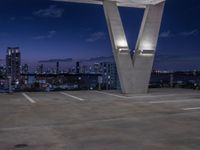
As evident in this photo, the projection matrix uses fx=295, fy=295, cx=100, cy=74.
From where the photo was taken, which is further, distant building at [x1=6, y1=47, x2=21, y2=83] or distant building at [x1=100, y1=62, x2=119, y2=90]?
distant building at [x1=6, y1=47, x2=21, y2=83]

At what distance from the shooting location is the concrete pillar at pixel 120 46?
1502 centimetres

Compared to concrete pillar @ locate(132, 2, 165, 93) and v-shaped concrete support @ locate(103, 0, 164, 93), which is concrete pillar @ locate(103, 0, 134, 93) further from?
concrete pillar @ locate(132, 2, 165, 93)

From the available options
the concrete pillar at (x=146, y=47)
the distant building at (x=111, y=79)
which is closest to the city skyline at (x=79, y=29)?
the distant building at (x=111, y=79)

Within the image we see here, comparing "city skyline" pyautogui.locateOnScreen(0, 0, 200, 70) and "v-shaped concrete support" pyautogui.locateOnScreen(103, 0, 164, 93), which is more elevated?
"city skyline" pyautogui.locateOnScreen(0, 0, 200, 70)

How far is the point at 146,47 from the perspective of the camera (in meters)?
15.6

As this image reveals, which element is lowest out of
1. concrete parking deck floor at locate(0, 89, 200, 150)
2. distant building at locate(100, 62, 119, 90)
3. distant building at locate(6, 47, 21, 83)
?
concrete parking deck floor at locate(0, 89, 200, 150)

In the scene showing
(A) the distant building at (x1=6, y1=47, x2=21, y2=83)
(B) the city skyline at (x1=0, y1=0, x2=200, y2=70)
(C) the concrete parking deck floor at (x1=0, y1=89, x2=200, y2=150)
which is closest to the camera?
(C) the concrete parking deck floor at (x1=0, y1=89, x2=200, y2=150)

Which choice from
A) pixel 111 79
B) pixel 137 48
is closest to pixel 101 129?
pixel 137 48

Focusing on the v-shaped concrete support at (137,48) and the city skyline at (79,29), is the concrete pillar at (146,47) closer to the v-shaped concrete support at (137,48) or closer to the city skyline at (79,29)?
the v-shaped concrete support at (137,48)

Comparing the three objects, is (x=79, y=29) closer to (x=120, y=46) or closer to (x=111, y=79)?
(x=111, y=79)

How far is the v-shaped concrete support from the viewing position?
15062mm

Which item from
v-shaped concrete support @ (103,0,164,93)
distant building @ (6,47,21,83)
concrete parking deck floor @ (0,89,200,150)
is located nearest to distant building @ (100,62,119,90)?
v-shaped concrete support @ (103,0,164,93)

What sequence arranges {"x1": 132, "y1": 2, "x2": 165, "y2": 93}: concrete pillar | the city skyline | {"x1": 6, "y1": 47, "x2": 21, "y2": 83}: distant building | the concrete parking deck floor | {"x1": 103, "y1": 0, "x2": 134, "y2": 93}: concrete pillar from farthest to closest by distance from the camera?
{"x1": 6, "y1": 47, "x2": 21, "y2": 83}: distant building < the city skyline < {"x1": 132, "y1": 2, "x2": 165, "y2": 93}: concrete pillar < {"x1": 103, "y1": 0, "x2": 134, "y2": 93}: concrete pillar < the concrete parking deck floor

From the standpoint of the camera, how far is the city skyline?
39.4 meters
